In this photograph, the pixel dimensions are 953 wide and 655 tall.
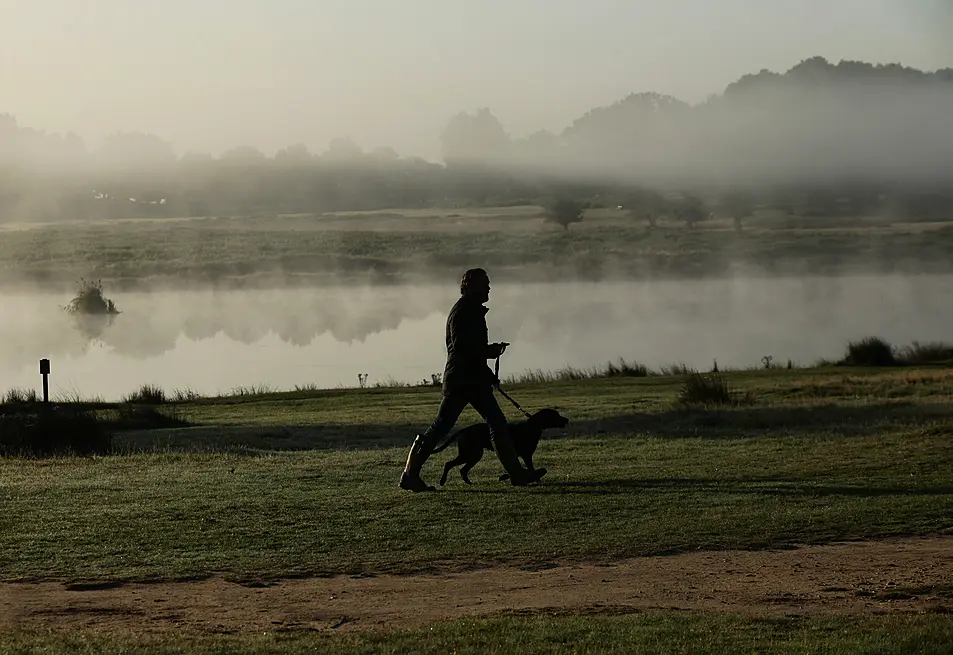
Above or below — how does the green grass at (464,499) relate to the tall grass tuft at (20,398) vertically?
below

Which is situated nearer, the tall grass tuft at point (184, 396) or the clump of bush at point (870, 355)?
the tall grass tuft at point (184, 396)

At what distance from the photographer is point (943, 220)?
13950 centimetres

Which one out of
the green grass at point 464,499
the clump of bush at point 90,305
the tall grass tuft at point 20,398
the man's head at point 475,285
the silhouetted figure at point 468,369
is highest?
the clump of bush at point 90,305

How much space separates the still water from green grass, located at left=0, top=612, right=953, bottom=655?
34320 millimetres

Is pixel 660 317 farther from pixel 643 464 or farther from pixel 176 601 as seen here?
pixel 176 601

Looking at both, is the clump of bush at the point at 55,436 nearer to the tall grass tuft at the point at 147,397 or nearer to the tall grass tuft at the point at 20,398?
the tall grass tuft at the point at 20,398

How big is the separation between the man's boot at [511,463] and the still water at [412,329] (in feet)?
94.3

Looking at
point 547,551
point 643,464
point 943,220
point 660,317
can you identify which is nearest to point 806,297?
point 660,317

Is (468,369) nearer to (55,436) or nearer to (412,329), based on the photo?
(55,436)

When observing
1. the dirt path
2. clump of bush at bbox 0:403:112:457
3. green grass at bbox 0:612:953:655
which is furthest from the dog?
clump of bush at bbox 0:403:112:457

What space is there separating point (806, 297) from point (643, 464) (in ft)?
254

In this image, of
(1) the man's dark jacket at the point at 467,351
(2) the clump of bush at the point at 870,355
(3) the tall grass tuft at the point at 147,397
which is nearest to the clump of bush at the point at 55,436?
(1) the man's dark jacket at the point at 467,351

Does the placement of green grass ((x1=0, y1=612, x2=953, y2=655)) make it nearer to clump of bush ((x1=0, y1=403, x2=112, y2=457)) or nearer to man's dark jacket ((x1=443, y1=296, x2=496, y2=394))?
man's dark jacket ((x1=443, y1=296, x2=496, y2=394))

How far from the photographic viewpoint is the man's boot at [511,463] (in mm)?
15273
